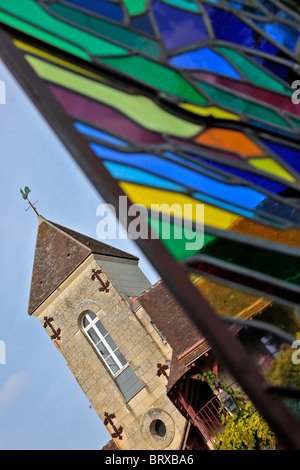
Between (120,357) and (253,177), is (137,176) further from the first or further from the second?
(120,357)

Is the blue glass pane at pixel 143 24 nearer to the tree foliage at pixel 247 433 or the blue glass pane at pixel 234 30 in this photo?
the blue glass pane at pixel 234 30

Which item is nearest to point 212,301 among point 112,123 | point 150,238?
point 150,238

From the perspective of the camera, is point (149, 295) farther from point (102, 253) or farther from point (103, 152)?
point (103, 152)

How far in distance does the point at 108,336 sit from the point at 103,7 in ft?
46.8

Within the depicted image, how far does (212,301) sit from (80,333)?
14.6 meters

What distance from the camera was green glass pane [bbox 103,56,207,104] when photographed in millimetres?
2949

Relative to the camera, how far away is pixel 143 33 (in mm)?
3033

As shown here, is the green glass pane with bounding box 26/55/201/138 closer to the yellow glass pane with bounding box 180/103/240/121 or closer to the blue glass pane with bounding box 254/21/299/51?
the yellow glass pane with bounding box 180/103/240/121

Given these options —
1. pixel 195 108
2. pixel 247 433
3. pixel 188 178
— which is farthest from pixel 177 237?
pixel 247 433

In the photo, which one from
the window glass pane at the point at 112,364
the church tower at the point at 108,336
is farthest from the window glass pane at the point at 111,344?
the window glass pane at the point at 112,364

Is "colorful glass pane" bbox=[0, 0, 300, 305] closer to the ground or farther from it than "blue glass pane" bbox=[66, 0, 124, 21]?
closer to the ground

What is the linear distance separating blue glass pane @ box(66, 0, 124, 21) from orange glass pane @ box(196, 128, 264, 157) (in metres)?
0.84

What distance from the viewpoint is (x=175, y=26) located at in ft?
10.1

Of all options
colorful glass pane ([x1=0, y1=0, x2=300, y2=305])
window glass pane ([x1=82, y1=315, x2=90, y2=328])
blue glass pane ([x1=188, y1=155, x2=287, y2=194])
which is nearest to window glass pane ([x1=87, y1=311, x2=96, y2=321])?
window glass pane ([x1=82, y1=315, x2=90, y2=328])
